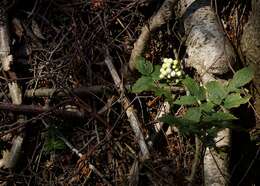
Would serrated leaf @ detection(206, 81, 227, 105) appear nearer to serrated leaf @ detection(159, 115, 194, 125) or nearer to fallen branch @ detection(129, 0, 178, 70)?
serrated leaf @ detection(159, 115, 194, 125)

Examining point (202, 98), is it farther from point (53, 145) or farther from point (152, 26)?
point (53, 145)

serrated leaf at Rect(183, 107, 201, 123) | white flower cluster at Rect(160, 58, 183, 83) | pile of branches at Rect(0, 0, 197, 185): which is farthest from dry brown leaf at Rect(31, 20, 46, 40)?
serrated leaf at Rect(183, 107, 201, 123)

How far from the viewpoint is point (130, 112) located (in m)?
2.41

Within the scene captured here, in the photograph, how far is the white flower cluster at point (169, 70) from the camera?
2.22 m

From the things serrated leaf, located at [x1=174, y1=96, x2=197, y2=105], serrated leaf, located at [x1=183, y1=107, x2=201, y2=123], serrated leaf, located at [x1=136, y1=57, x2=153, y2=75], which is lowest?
serrated leaf, located at [x1=183, y1=107, x2=201, y2=123]

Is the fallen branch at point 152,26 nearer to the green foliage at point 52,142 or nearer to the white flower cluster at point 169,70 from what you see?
the white flower cluster at point 169,70

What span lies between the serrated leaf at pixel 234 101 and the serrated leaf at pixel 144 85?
1.32 ft

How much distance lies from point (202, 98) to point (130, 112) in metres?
0.56

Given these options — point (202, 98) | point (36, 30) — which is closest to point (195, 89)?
point (202, 98)

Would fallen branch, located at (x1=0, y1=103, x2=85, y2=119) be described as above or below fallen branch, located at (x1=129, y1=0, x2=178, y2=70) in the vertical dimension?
below

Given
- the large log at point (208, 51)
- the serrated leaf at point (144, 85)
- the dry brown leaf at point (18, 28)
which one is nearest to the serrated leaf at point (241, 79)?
the large log at point (208, 51)

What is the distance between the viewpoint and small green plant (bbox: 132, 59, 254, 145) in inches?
71.3

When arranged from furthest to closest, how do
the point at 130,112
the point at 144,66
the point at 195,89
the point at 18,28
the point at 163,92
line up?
the point at 18,28 < the point at 130,112 < the point at 144,66 < the point at 163,92 < the point at 195,89

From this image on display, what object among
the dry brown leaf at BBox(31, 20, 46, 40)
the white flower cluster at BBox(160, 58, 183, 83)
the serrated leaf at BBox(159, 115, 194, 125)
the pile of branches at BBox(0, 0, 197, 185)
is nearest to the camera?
the serrated leaf at BBox(159, 115, 194, 125)
